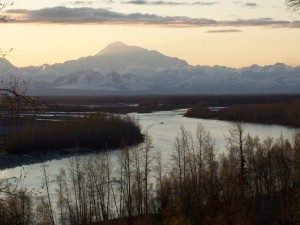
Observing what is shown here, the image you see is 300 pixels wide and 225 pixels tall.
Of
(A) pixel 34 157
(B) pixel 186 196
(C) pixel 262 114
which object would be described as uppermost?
(B) pixel 186 196

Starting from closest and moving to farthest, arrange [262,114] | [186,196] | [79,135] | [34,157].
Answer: [186,196] → [34,157] → [79,135] → [262,114]

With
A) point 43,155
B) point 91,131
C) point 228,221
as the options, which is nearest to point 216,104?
point 91,131

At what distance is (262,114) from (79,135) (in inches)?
1611

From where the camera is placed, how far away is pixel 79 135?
2825 inches

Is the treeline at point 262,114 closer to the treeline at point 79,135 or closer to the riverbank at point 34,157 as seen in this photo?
the treeline at point 79,135

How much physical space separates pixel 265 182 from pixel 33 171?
2113 cm

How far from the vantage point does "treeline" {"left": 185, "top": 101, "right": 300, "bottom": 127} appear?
90.0 metres

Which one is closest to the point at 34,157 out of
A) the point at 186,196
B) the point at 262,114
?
the point at 186,196

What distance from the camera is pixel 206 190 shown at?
32.8 m

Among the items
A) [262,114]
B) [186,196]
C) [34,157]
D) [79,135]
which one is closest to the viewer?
[186,196]

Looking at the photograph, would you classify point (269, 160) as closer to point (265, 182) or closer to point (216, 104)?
point (265, 182)

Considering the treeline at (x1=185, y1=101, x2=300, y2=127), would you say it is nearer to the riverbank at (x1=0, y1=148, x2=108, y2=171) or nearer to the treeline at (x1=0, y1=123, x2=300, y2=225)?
the riverbank at (x1=0, y1=148, x2=108, y2=171)

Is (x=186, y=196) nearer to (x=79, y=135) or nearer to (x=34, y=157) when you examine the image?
(x=34, y=157)

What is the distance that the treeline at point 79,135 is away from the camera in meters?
65.5
